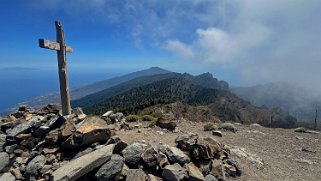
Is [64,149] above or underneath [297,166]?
above

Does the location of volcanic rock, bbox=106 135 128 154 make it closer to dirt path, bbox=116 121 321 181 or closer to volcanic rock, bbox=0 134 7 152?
dirt path, bbox=116 121 321 181

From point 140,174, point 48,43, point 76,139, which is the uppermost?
point 48,43

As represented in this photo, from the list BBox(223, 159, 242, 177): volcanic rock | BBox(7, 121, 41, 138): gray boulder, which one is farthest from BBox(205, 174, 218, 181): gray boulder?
BBox(7, 121, 41, 138): gray boulder

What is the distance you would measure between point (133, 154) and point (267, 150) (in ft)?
32.6

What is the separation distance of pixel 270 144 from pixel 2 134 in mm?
15486

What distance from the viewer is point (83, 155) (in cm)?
1167

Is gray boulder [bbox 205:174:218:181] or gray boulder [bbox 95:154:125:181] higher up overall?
gray boulder [bbox 95:154:125:181]

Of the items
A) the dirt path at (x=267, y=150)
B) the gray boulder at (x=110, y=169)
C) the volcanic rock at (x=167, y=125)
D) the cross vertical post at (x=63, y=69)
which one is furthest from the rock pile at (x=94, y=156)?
the volcanic rock at (x=167, y=125)

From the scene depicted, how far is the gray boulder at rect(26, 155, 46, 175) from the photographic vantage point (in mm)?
11516

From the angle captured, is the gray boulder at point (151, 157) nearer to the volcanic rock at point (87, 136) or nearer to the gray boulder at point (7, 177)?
the volcanic rock at point (87, 136)

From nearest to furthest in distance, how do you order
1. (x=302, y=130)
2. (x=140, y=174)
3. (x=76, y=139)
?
(x=140, y=174) → (x=76, y=139) → (x=302, y=130)

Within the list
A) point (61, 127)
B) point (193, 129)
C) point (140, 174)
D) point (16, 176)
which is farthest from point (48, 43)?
point (193, 129)

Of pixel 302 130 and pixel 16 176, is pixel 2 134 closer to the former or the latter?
pixel 16 176

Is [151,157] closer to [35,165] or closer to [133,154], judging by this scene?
[133,154]
